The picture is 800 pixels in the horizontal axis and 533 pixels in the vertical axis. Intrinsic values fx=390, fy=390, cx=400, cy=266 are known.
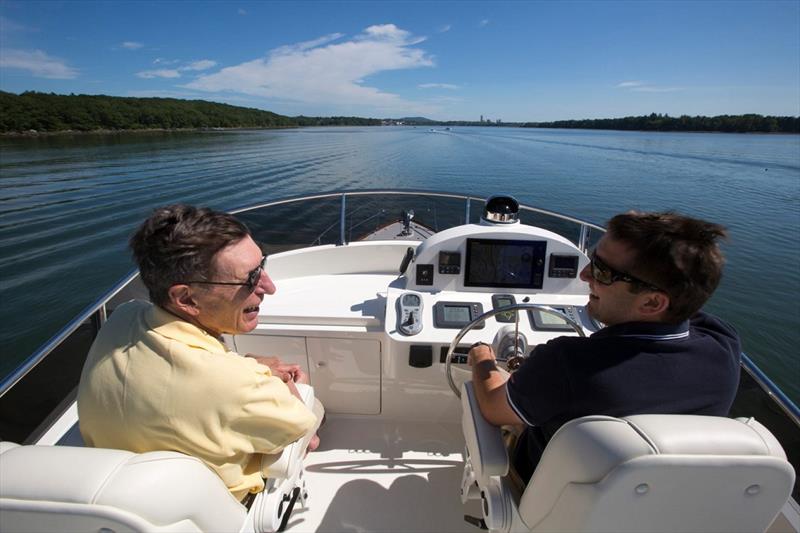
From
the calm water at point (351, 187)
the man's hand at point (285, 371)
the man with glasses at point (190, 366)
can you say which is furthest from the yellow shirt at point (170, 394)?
the calm water at point (351, 187)

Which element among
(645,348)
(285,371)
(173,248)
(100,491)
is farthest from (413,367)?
(100,491)

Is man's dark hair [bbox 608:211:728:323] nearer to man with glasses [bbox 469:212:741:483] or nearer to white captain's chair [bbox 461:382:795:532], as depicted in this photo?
man with glasses [bbox 469:212:741:483]

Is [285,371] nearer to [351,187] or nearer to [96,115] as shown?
[351,187]

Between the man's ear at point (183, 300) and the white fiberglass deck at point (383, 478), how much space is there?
1279 mm

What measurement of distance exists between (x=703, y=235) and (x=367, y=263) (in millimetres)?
2453

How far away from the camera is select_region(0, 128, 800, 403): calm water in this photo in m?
8.16

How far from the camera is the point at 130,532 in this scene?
0.74 meters

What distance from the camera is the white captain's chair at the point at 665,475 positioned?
2.67 feet

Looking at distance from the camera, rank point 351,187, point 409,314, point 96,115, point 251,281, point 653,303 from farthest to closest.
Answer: point 96,115 → point 351,187 → point 409,314 → point 251,281 → point 653,303

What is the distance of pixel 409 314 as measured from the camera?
2.06m

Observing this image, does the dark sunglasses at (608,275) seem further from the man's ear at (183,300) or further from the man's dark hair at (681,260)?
the man's ear at (183,300)

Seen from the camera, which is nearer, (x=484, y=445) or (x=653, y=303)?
(x=653, y=303)

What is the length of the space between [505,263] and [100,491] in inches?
79.9

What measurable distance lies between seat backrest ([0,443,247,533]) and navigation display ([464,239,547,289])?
1758 mm
